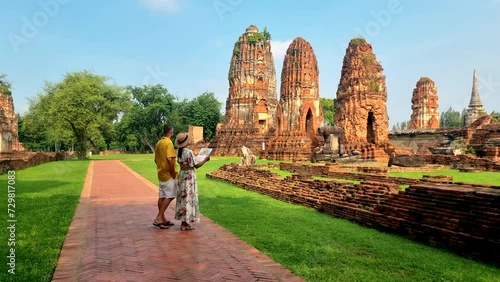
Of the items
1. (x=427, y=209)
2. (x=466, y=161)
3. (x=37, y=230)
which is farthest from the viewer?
(x=466, y=161)

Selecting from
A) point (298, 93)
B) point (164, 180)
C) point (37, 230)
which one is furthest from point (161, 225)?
point (298, 93)

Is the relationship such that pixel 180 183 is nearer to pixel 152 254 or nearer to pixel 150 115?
pixel 152 254

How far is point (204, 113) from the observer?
61375 mm

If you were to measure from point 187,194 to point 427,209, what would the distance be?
384cm

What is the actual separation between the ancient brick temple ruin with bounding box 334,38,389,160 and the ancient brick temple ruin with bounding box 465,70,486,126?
76.7 ft

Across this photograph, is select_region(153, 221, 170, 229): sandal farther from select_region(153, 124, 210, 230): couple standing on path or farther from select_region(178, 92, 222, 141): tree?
select_region(178, 92, 222, 141): tree

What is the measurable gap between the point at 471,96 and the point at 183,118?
42.7 meters

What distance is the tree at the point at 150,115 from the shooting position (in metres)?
59.0

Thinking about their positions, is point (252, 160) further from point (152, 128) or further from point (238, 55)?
point (152, 128)

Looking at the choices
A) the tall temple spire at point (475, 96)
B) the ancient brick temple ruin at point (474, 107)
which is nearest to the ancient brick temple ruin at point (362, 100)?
the ancient brick temple ruin at point (474, 107)

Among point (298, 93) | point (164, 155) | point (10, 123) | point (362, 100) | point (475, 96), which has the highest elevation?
point (475, 96)

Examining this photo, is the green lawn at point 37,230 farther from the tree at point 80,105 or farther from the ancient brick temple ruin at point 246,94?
the ancient brick temple ruin at point 246,94

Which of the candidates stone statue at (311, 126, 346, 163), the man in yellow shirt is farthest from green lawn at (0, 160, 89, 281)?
stone statue at (311, 126, 346, 163)

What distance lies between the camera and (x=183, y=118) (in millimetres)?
62531
